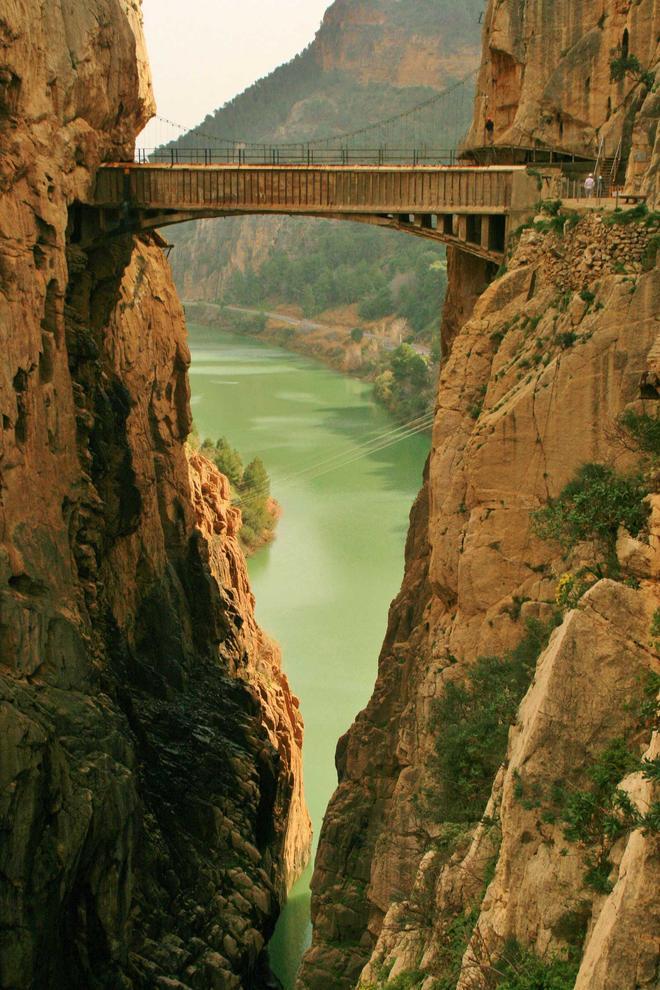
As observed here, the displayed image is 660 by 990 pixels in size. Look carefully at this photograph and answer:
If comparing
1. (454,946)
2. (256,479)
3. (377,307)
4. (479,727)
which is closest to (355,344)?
(377,307)

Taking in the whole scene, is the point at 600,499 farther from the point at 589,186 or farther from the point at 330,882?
the point at 330,882

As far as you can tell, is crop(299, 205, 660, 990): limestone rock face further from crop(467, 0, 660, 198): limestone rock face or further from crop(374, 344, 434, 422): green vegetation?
crop(374, 344, 434, 422): green vegetation

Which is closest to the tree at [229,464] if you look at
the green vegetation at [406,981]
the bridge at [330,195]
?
the bridge at [330,195]

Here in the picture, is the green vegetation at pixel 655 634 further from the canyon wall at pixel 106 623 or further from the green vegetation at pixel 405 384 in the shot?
the green vegetation at pixel 405 384

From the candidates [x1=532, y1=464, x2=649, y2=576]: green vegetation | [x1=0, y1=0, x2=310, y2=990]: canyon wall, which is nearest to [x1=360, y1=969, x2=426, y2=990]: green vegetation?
[x1=532, y1=464, x2=649, y2=576]: green vegetation

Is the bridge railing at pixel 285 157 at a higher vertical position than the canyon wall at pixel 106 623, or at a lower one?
higher

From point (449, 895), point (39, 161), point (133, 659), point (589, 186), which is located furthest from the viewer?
point (133, 659)

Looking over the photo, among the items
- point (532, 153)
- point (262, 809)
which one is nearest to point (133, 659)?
point (262, 809)
